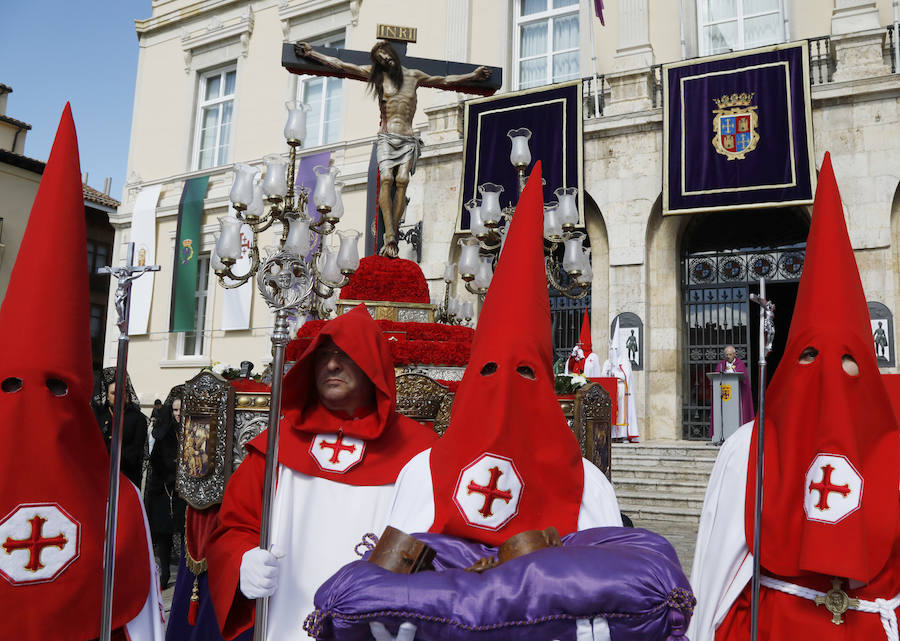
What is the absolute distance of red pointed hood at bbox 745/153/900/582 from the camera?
2477 millimetres

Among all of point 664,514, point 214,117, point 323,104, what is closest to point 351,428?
point 664,514

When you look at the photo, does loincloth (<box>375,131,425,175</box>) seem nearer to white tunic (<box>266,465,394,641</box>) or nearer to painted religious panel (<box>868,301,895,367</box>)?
white tunic (<box>266,465,394,641</box>)

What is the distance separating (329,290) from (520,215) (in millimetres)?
4214

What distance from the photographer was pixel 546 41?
14.8 meters

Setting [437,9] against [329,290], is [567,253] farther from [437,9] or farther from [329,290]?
[437,9]

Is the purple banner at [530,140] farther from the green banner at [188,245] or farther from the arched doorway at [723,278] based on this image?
the green banner at [188,245]

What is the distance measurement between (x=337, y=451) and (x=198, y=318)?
638 inches

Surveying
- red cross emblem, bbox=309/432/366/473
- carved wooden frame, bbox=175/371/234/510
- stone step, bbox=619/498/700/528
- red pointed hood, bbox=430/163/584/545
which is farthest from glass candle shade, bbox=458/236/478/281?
red pointed hood, bbox=430/163/584/545

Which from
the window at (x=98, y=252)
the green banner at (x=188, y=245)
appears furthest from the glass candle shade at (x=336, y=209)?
the window at (x=98, y=252)

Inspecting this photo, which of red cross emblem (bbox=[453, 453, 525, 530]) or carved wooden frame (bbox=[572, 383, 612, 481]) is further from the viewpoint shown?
carved wooden frame (bbox=[572, 383, 612, 481])

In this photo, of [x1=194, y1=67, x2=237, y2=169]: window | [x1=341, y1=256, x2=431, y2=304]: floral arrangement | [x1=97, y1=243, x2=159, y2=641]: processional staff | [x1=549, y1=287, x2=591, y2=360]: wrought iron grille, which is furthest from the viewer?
[x1=194, y1=67, x2=237, y2=169]: window

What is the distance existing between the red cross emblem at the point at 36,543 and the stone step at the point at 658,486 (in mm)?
8219

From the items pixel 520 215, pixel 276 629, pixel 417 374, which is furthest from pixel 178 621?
pixel 520 215

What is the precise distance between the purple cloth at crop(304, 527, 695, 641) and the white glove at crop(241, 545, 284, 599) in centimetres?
68
